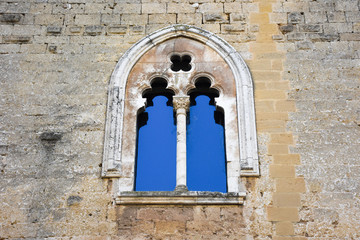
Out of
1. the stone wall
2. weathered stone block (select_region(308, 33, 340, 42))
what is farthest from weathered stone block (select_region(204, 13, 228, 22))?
weathered stone block (select_region(308, 33, 340, 42))

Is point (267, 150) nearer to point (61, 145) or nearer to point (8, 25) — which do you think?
point (61, 145)

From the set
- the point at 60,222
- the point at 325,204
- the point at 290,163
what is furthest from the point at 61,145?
the point at 325,204

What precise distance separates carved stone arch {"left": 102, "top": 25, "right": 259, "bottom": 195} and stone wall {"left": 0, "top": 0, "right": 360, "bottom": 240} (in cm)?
10

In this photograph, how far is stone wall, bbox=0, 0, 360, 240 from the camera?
608 cm

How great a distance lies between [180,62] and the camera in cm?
748

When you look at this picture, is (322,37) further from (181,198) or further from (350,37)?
(181,198)

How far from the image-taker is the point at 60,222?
609cm

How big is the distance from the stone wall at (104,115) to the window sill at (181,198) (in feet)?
0.22

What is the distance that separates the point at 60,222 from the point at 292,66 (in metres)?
3.36

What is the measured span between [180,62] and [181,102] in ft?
2.59

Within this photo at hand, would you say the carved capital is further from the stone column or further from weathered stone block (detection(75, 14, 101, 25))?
weathered stone block (detection(75, 14, 101, 25))

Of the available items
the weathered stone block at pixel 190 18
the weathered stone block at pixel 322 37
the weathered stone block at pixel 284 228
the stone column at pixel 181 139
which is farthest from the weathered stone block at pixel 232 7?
the weathered stone block at pixel 284 228

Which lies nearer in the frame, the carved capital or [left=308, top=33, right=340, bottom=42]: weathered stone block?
the carved capital

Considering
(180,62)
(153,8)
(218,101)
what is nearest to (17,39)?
(153,8)
